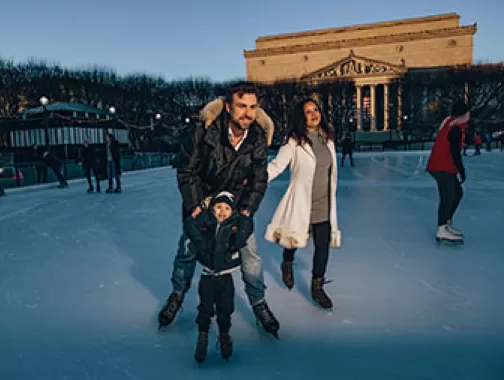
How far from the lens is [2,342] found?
7.91 ft

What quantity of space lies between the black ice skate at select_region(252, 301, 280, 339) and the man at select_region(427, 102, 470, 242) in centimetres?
270

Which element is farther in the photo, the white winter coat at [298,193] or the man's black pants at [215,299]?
the white winter coat at [298,193]

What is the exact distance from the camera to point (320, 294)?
2777 millimetres

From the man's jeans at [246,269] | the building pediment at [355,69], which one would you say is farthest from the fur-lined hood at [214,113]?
the building pediment at [355,69]

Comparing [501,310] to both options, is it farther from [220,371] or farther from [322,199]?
[220,371]

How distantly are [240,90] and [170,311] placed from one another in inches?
52.9

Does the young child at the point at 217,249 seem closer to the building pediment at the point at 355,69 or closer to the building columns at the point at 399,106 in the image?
the building columns at the point at 399,106

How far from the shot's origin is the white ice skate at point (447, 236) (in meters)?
4.30

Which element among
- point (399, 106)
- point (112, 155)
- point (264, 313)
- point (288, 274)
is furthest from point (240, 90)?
point (399, 106)

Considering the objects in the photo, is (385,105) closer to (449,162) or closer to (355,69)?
(355,69)

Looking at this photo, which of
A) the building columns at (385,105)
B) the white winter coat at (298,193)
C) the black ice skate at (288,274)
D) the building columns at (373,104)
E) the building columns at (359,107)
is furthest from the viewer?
the building columns at (359,107)

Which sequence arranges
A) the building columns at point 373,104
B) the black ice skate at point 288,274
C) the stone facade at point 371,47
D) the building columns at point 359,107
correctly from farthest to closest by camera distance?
the building columns at point 359,107 → the building columns at point 373,104 → the stone facade at point 371,47 → the black ice skate at point 288,274

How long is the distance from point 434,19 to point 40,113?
137ft

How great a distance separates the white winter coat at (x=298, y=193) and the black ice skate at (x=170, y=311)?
0.78 metres
